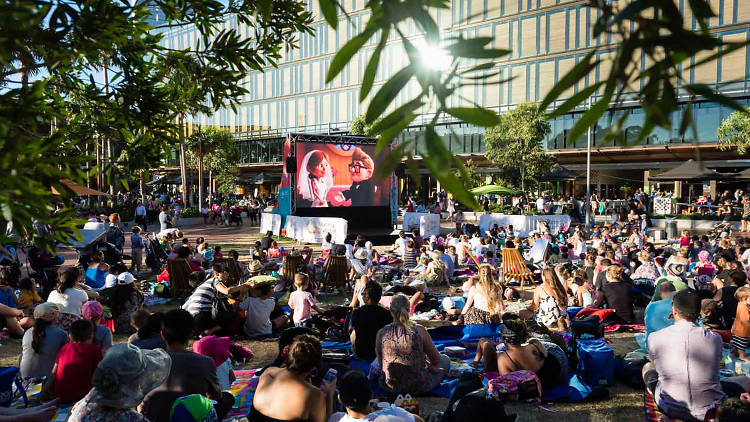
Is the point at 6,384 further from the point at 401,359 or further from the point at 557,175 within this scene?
the point at 557,175

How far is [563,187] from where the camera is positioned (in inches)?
1612

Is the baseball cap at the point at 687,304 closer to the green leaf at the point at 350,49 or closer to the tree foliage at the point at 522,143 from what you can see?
the green leaf at the point at 350,49

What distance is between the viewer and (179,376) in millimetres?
3781

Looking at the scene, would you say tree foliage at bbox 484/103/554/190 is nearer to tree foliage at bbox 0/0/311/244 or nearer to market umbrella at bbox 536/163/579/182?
market umbrella at bbox 536/163/579/182

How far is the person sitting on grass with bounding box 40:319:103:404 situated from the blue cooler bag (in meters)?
4.75

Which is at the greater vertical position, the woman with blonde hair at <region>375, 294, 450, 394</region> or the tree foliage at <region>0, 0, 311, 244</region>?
the tree foliage at <region>0, 0, 311, 244</region>

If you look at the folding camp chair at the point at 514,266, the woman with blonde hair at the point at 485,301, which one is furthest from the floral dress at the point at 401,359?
the folding camp chair at the point at 514,266

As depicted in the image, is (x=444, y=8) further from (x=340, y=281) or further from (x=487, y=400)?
(x=340, y=281)

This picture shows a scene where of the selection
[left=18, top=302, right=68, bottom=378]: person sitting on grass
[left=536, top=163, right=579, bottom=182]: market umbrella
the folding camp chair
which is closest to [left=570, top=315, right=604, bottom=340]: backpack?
the folding camp chair

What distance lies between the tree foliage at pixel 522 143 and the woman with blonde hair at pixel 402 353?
25.7 metres

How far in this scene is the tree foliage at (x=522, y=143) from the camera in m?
29.8

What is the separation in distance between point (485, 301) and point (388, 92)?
6635mm

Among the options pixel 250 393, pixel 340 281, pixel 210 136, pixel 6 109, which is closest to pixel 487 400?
pixel 6 109

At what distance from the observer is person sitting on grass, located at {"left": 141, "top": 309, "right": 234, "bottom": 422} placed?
3688 mm
